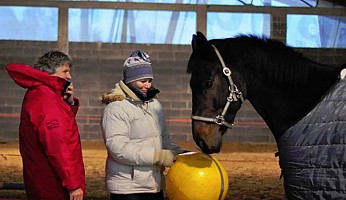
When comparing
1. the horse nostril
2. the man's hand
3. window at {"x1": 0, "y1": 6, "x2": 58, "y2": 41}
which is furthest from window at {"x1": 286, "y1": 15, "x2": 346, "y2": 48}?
the man's hand

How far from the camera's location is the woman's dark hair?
2602 millimetres

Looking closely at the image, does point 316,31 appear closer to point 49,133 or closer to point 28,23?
point 28,23

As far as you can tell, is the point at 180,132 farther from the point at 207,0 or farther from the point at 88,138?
the point at 207,0

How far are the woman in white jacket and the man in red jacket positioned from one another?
0.19 m

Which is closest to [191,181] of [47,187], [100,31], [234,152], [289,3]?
[47,187]

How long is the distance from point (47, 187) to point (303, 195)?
1.15m

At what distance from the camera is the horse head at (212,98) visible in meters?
2.42

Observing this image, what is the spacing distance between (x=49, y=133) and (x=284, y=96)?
1.05 metres

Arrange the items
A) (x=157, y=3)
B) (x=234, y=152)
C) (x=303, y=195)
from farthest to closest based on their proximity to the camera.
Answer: (x=157, y=3) < (x=234, y=152) < (x=303, y=195)

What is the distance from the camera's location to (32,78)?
251cm

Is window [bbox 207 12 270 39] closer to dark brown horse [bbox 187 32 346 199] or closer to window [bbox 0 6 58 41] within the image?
window [bbox 0 6 58 41]

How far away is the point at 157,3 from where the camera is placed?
1240 centimetres

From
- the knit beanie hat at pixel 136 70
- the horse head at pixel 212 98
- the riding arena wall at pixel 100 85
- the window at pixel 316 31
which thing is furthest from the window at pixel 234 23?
the horse head at pixel 212 98

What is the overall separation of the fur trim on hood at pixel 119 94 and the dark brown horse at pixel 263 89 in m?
0.37
